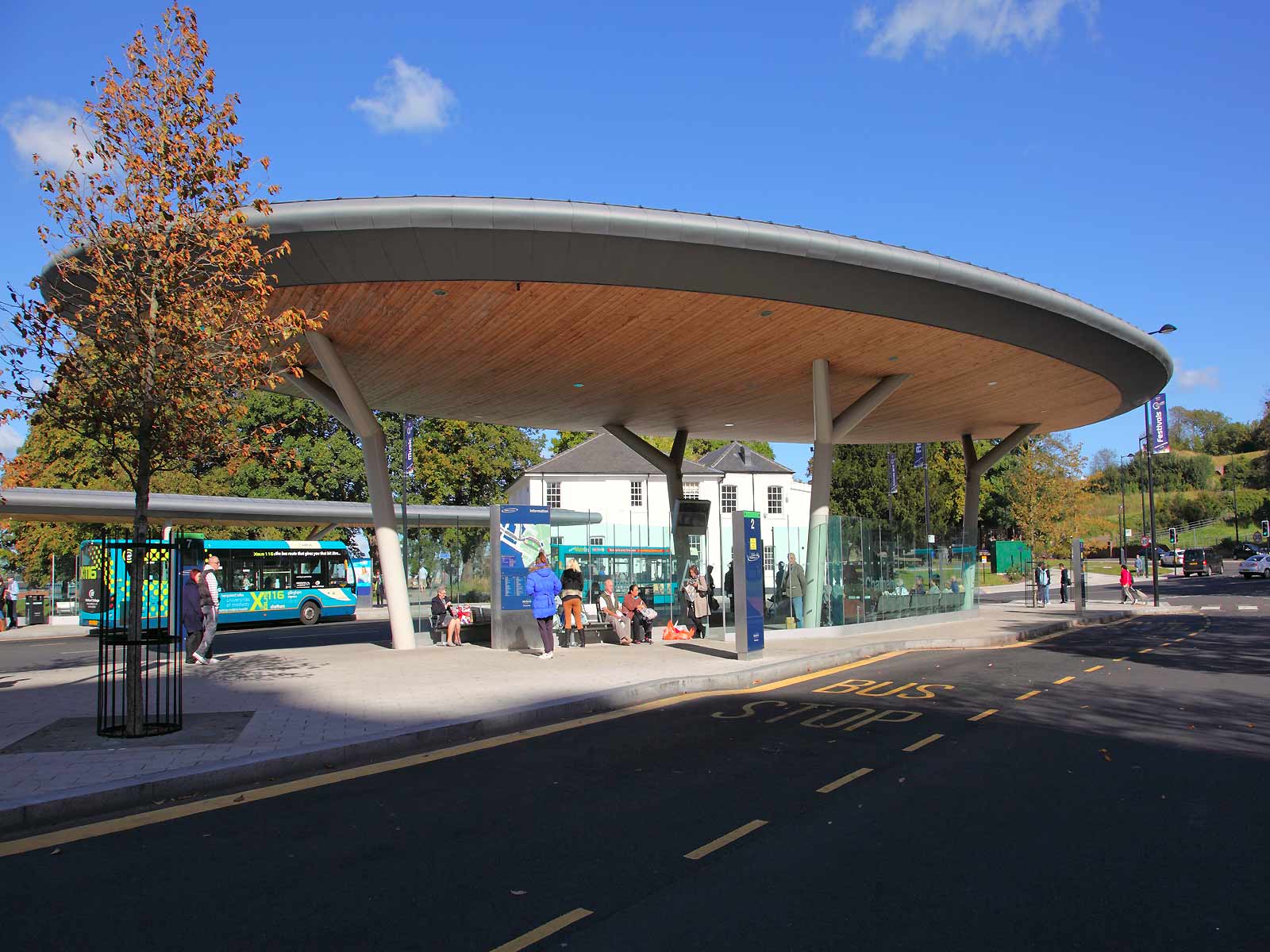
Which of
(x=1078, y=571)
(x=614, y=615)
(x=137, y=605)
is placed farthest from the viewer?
(x=1078, y=571)

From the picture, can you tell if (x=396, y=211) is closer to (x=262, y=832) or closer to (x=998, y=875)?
(x=262, y=832)

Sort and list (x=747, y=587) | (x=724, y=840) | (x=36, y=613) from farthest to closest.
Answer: (x=36, y=613) → (x=747, y=587) → (x=724, y=840)

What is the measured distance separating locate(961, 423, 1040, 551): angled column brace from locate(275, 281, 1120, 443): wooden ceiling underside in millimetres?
1176

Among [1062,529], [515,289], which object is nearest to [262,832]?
[515,289]

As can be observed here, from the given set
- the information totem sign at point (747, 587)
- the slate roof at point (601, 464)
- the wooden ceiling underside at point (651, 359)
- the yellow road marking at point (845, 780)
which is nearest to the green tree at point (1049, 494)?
the slate roof at point (601, 464)

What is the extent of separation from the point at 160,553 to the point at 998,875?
838 centimetres

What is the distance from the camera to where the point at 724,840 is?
5727 mm

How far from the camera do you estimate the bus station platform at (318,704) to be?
283 inches

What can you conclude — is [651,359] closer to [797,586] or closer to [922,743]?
[797,586]

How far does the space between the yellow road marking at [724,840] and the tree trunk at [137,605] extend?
6104 millimetres

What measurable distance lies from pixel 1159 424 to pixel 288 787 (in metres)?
32.1

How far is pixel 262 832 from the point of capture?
6.05 meters

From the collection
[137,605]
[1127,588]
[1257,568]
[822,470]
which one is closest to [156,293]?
[137,605]

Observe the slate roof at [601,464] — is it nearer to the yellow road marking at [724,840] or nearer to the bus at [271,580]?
the bus at [271,580]
